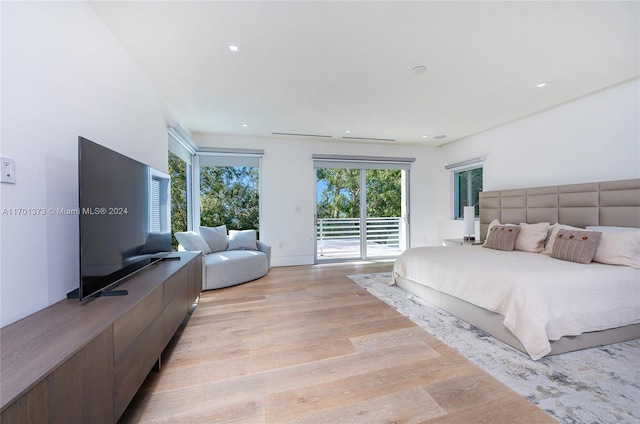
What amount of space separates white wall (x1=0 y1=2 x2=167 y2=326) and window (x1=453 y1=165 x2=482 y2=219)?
549 centimetres

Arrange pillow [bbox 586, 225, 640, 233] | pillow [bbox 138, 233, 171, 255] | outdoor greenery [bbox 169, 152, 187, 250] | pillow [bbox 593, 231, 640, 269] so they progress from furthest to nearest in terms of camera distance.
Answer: outdoor greenery [bbox 169, 152, 187, 250], pillow [bbox 586, 225, 640, 233], pillow [bbox 593, 231, 640, 269], pillow [bbox 138, 233, 171, 255]

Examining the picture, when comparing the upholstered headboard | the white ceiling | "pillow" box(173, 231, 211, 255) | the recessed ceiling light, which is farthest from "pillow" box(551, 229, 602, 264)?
"pillow" box(173, 231, 211, 255)

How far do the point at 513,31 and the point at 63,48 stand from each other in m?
3.11

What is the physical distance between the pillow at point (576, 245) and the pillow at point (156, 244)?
3998 mm

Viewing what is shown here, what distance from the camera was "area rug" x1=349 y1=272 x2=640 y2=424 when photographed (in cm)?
140

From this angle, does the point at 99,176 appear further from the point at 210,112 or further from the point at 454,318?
the point at 454,318

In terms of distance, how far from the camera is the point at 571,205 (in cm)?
316

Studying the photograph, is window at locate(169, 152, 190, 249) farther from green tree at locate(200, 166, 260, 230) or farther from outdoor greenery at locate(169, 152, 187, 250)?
green tree at locate(200, 166, 260, 230)

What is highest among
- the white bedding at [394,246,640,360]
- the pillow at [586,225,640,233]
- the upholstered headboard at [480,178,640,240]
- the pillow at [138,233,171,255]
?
the upholstered headboard at [480,178,640,240]

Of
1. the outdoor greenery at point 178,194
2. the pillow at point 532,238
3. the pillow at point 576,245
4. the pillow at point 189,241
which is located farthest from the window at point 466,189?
the outdoor greenery at point 178,194

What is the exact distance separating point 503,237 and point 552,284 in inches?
62.0

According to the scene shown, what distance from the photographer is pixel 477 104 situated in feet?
11.1

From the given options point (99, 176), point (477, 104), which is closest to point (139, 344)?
point (99, 176)

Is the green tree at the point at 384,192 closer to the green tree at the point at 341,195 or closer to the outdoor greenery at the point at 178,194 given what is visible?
the green tree at the point at 341,195
